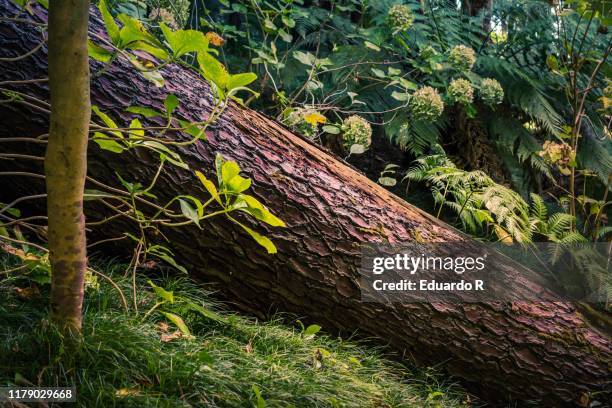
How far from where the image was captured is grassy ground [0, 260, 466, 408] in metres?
1.49

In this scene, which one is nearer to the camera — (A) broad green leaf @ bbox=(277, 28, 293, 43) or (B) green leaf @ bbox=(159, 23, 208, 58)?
(B) green leaf @ bbox=(159, 23, 208, 58)

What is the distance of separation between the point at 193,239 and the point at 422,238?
946 millimetres

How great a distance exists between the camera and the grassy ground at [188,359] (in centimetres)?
149

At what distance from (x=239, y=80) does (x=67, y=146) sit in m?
0.43

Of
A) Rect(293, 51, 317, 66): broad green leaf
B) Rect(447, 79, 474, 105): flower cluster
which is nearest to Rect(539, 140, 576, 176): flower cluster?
Rect(447, 79, 474, 105): flower cluster

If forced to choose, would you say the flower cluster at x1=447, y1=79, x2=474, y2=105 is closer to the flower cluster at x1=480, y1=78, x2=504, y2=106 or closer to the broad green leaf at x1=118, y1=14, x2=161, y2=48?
the flower cluster at x1=480, y1=78, x2=504, y2=106

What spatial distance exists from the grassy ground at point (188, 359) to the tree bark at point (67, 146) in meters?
0.18

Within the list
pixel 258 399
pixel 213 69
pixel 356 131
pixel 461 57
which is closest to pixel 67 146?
pixel 213 69

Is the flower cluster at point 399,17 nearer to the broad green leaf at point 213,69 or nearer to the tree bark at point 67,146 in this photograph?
the broad green leaf at point 213,69

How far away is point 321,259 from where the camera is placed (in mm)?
2271

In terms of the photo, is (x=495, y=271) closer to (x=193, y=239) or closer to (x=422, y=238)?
(x=422, y=238)

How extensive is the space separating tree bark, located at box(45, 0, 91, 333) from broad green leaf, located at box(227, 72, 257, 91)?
339 mm

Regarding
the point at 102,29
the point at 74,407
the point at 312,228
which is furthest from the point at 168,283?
the point at 102,29

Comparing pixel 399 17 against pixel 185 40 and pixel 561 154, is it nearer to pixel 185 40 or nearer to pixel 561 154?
pixel 561 154
